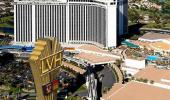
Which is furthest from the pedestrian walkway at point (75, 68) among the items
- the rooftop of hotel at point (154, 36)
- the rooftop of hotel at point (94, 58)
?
the rooftop of hotel at point (154, 36)

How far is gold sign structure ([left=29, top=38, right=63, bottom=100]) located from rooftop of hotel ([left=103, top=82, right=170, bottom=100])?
15.2 meters

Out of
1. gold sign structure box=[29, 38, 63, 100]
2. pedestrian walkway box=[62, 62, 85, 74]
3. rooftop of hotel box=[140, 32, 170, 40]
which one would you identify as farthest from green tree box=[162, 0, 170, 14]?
gold sign structure box=[29, 38, 63, 100]

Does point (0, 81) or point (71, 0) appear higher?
point (71, 0)

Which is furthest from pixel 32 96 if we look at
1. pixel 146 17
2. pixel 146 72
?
pixel 146 17

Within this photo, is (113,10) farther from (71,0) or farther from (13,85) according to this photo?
(13,85)

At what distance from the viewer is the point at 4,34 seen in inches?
4491

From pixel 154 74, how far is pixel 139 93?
9.04 m

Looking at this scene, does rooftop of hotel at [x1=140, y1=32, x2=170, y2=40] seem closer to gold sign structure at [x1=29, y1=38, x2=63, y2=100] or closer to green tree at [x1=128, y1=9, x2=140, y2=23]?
green tree at [x1=128, y1=9, x2=140, y2=23]

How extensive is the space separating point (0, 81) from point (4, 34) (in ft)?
117

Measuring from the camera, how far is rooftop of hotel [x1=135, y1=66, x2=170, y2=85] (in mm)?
74188

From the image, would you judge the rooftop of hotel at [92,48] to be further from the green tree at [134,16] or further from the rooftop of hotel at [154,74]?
the green tree at [134,16]

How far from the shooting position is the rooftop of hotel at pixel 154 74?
74.2m

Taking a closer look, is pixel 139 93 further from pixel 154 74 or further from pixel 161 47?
pixel 161 47

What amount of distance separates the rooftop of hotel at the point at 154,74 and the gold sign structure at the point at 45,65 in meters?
23.1
